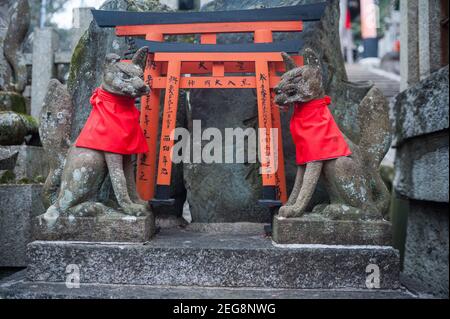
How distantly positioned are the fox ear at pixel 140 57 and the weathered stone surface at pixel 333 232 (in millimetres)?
1841

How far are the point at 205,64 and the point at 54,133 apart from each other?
61.3 inches

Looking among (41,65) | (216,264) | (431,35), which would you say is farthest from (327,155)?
(41,65)

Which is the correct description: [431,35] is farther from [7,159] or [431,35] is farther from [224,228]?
[7,159]

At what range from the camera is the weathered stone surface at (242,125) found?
4.09 meters

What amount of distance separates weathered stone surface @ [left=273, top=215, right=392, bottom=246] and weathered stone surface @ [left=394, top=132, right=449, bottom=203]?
806 mm

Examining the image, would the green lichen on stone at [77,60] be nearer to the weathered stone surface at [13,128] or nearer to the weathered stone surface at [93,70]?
the weathered stone surface at [93,70]

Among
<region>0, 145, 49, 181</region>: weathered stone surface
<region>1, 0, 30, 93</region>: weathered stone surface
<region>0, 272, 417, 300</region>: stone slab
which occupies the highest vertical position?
<region>1, 0, 30, 93</region>: weathered stone surface

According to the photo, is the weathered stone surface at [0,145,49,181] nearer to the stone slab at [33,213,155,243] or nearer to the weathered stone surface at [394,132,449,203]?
the stone slab at [33,213,155,243]

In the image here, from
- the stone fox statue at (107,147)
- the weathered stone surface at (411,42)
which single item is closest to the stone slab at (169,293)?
the stone fox statue at (107,147)

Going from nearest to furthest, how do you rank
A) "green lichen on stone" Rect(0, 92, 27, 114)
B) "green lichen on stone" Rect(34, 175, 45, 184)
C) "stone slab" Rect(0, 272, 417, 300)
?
"stone slab" Rect(0, 272, 417, 300) → "green lichen on stone" Rect(34, 175, 45, 184) → "green lichen on stone" Rect(0, 92, 27, 114)

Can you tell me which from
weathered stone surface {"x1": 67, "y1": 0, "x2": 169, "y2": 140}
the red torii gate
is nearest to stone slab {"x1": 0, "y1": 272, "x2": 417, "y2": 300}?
the red torii gate

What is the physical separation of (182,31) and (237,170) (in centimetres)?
154

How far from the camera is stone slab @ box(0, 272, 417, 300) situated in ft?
8.82

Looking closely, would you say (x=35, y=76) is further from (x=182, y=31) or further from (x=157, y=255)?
(x=157, y=255)
